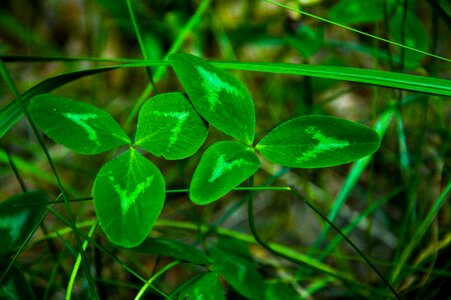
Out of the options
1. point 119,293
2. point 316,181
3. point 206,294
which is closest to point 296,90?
point 316,181

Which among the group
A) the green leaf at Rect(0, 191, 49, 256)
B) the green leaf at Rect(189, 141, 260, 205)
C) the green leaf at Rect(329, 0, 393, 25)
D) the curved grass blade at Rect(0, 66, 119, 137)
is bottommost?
the green leaf at Rect(0, 191, 49, 256)

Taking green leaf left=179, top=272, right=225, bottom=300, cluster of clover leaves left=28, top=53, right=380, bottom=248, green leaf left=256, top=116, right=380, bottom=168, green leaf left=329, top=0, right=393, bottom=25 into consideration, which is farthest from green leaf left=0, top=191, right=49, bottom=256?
green leaf left=329, top=0, right=393, bottom=25

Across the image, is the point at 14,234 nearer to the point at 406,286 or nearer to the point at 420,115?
the point at 406,286

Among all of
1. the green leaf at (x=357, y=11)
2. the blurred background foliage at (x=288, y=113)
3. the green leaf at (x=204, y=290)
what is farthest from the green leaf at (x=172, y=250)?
the green leaf at (x=357, y=11)

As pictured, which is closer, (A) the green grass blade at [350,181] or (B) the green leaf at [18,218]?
(B) the green leaf at [18,218]

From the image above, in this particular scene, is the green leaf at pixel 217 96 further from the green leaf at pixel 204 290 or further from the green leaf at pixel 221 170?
the green leaf at pixel 204 290

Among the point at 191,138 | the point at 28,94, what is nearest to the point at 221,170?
the point at 191,138

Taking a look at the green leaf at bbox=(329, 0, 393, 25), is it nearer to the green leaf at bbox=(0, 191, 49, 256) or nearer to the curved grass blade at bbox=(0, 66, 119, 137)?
the curved grass blade at bbox=(0, 66, 119, 137)
